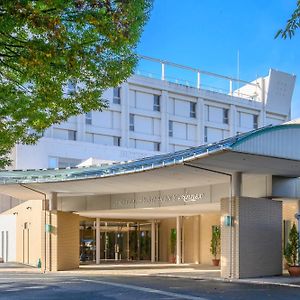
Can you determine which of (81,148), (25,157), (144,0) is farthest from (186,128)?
(144,0)

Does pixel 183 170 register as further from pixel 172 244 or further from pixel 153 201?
pixel 172 244

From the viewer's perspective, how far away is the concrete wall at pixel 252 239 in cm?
2095

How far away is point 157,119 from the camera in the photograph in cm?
6241

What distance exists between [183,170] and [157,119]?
138 feet

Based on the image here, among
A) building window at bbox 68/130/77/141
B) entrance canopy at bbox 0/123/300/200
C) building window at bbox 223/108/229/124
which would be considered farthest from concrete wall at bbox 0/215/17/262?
building window at bbox 223/108/229/124

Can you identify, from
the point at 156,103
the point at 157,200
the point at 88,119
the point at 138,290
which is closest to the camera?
the point at 138,290

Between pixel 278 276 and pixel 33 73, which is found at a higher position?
pixel 33 73

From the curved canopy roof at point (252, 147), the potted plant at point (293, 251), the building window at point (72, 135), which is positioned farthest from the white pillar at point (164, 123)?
the curved canopy roof at point (252, 147)

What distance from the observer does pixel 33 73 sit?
9.61m

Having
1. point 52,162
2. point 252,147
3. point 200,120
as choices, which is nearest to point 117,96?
point 200,120

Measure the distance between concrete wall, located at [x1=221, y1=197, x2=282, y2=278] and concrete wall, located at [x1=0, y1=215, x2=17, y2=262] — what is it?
21028mm

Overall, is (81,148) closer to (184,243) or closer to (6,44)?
(184,243)

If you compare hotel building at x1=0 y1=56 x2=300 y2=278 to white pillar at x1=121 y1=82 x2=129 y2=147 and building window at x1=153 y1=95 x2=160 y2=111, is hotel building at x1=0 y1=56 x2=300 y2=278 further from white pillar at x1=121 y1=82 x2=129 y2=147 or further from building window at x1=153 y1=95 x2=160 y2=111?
building window at x1=153 y1=95 x2=160 y2=111

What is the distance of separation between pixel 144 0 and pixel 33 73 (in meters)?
2.13
